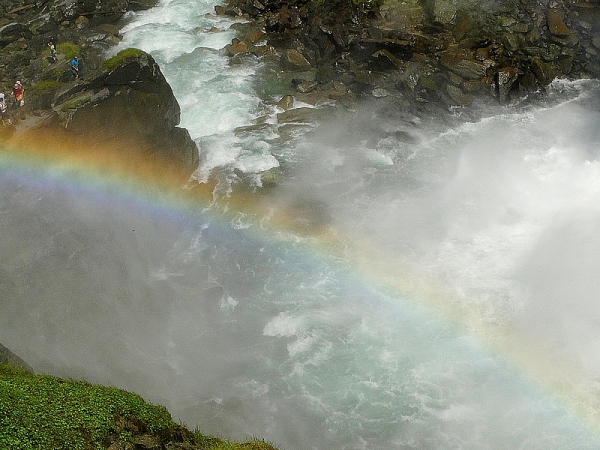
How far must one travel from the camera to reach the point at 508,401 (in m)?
20.5

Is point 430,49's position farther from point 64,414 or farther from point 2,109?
point 64,414

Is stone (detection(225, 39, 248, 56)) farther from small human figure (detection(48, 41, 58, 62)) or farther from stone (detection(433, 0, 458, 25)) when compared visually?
stone (detection(433, 0, 458, 25))

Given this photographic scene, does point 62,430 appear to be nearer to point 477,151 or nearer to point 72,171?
point 72,171

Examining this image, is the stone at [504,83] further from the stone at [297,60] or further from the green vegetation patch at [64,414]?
the green vegetation patch at [64,414]

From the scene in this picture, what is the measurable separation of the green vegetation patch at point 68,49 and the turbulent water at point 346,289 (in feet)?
39.2

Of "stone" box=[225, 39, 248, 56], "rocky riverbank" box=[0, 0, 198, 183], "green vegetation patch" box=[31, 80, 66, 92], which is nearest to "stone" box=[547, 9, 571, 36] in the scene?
"stone" box=[225, 39, 248, 56]

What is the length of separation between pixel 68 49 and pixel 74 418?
32.9m

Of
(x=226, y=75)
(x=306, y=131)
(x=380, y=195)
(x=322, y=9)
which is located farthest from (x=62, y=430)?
(x=322, y=9)

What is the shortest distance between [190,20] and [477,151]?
2645cm

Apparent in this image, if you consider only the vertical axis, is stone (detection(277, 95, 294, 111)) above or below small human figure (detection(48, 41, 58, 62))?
below

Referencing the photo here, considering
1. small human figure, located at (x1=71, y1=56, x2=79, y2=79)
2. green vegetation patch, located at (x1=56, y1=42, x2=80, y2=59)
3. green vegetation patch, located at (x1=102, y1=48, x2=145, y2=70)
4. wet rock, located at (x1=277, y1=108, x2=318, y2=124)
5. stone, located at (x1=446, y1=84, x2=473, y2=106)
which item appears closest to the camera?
green vegetation patch, located at (x1=102, y1=48, x2=145, y2=70)

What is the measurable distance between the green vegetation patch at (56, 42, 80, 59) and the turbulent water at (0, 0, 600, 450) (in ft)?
39.2

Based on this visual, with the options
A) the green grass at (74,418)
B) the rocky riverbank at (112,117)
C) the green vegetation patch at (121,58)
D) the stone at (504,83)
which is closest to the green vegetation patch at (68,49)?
the rocky riverbank at (112,117)

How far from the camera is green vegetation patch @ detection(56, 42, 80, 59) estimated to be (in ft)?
129
